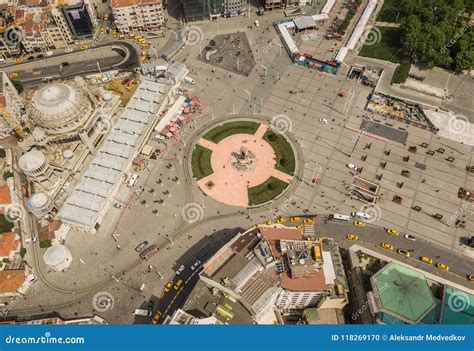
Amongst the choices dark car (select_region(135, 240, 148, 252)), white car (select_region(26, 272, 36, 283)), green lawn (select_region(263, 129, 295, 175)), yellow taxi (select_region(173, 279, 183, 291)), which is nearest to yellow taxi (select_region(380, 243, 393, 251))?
green lawn (select_region(263, 129, 295, 175))

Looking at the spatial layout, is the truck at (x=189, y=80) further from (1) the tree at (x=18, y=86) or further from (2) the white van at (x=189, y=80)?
(1) the tree at (x=18, y=86)

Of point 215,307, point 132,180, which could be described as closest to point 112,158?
point 132,180

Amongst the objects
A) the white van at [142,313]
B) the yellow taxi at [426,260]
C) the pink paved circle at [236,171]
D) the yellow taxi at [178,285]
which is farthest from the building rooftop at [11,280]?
the yellow taxi at [426,260]

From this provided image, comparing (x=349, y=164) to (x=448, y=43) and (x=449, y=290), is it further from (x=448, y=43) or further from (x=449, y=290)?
(x=448, y=43)

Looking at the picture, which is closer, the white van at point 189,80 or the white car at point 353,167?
the white car at point 353,167

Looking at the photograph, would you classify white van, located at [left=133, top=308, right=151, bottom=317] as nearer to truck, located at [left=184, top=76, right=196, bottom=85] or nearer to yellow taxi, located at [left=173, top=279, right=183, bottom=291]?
yellow taxi, located at [left=173, top=279, right=183, bottom=291]

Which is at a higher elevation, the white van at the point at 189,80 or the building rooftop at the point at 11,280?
the white van at the point at 189,80

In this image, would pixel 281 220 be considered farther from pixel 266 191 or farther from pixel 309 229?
pixel 266 191
